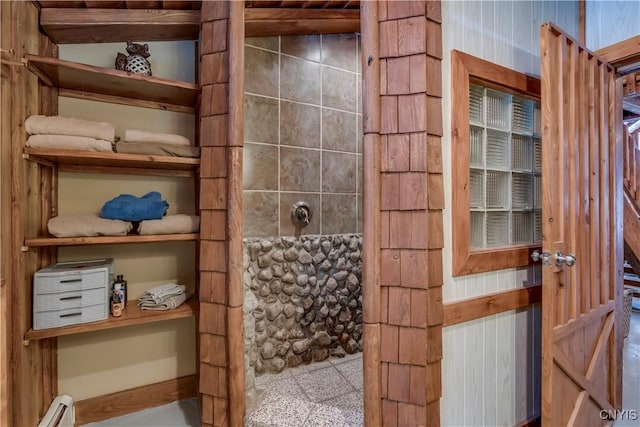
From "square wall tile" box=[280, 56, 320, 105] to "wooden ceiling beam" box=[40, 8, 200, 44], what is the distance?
73 centimetres

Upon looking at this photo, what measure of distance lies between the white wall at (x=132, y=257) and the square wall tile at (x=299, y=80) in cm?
68

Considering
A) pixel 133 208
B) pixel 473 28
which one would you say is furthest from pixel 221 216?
pixel 473 28

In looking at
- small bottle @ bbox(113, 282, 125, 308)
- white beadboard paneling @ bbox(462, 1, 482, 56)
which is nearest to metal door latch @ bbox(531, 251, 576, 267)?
white beadboard paneling @ bbox(462, 1, 482, 56)

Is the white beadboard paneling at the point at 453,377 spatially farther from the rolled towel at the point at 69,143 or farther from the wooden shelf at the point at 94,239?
the rolled towel at the point at 69,143

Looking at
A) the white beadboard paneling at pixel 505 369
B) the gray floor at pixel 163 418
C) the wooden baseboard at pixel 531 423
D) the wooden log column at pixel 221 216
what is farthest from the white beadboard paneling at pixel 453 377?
the gray floor at pixel 163 418

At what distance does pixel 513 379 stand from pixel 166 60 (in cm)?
259

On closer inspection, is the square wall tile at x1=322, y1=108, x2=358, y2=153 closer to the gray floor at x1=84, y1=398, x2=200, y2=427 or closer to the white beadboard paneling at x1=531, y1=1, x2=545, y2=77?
the white beadboard paneling at x1=531, y1=1, x2=545, y2=77

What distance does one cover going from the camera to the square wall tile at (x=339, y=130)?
2.58 m

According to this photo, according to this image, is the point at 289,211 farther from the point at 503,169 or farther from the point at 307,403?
the point at 503,169

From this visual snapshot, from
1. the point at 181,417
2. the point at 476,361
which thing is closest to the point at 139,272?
the point at 181,417

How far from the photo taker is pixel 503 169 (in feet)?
5.65

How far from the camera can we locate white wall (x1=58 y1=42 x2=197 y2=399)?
173 cm

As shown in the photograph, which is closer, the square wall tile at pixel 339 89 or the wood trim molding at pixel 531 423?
the wood trim molding at pixel 531 423

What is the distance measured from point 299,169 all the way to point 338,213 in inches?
18.8
